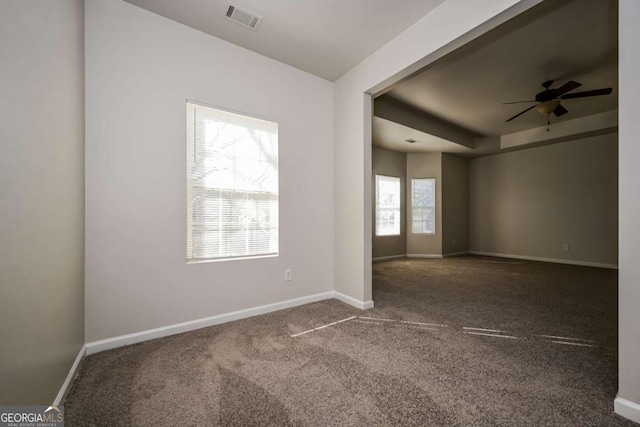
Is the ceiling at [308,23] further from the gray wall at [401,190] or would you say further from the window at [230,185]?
the gray wall at [401,190]

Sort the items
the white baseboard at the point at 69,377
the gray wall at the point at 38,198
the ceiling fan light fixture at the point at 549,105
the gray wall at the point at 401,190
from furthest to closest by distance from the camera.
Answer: the gray wall at the point at 401,190 < the ceiling fan light fixture at the point at 549,105 < the white baseboard at the point at 69,377 < the gray wall at the point at 38,198

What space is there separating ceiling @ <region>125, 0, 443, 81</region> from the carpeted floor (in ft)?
9.24

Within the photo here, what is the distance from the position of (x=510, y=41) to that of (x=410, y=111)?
7.14ft

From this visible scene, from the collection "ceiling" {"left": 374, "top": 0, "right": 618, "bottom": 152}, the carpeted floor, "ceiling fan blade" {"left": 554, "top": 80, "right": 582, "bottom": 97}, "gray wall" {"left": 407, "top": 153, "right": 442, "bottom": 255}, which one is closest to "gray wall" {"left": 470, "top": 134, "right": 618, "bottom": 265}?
"ceiling" {"left": 374, "top": 0, "right": 618, "bottom": 152}

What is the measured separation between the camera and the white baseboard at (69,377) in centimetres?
142

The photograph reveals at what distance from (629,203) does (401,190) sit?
582 cm

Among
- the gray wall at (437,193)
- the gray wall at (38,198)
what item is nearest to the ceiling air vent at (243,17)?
the gray wall at (38,198)

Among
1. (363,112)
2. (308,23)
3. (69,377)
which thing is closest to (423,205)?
(363,112)

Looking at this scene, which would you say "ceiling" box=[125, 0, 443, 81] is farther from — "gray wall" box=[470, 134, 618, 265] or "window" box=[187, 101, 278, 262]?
"gray wall" box=[470, 134, 618, 265]

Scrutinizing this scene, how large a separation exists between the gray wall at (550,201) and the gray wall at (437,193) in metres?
1.47

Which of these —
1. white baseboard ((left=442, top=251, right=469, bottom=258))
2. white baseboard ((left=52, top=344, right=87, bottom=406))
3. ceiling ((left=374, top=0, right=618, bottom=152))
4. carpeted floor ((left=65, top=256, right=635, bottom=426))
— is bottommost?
white baseboard ((left=442, top=251, right=469, bottom=258))

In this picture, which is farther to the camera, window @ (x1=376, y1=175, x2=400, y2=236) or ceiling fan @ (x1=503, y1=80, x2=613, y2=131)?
window @ (x1=376, y1=175, x2=400, y2=236)

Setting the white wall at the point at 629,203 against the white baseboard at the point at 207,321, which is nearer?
the white wall at the point at 629,203

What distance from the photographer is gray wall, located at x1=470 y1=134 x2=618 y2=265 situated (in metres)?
5.44
